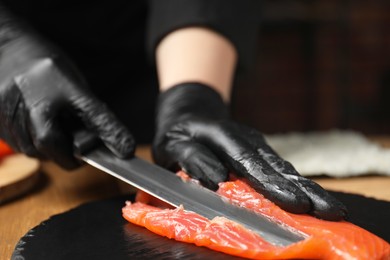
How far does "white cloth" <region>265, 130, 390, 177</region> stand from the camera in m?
1.69

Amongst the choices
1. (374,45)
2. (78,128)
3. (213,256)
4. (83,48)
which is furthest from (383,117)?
(213,256)

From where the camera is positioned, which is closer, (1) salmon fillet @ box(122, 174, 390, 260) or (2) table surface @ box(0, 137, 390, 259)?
(1) salmon fillet @ box(122, 174, 390, 260)

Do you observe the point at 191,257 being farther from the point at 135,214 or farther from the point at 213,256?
the point at 135,214

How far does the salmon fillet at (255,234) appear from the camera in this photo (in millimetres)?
1062

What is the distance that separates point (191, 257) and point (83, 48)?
126 centimetres

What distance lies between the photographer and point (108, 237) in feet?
3.95

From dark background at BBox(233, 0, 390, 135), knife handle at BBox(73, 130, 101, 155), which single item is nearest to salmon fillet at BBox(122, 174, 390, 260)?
knife handle at BBox(73, 130, 101, 155)

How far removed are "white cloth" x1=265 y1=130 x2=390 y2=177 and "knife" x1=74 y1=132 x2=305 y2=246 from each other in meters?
0.46

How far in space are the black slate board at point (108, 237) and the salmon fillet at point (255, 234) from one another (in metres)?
0.02

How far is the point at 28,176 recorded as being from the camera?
1633mm

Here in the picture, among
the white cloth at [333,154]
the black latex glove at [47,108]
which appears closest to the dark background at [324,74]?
the white cloth at [333,154]

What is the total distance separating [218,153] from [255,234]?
0.95ft

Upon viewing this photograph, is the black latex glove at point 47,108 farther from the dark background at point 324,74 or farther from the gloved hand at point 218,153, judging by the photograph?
the dark background at point 324,74

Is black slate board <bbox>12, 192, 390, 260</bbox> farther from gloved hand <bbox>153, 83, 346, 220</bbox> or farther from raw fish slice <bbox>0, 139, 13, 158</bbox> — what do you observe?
raw fish slice <bbox>0, 139, 13, 158</bbox>
